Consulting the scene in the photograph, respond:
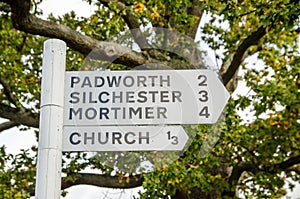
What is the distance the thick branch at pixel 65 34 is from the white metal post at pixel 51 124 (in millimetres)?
4393

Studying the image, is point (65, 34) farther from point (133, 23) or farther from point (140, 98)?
point (140, 98)

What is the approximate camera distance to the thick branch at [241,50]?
32.1ft

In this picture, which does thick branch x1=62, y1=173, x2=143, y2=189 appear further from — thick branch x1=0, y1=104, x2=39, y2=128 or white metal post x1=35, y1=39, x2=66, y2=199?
white metal post x1=35, y1=39, x2=66, y2=199

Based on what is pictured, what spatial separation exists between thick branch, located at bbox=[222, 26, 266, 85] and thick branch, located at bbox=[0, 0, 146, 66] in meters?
2.51

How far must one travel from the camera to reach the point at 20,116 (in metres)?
10.2

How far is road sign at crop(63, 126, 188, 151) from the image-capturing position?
8.23ft

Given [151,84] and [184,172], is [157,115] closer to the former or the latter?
[151,84]

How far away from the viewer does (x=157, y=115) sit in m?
2.57

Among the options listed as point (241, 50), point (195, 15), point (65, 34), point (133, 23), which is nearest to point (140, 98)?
point (65, 34)

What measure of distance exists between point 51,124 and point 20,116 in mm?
7997

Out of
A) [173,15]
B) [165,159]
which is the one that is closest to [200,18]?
[173,15]

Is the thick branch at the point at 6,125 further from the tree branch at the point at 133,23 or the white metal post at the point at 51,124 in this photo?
the white metal post at the point at 51,124

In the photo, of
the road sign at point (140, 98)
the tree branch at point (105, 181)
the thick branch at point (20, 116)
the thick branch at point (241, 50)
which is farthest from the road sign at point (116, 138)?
the tree branch at point (105, 181)

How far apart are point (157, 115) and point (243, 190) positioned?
8337 mm
